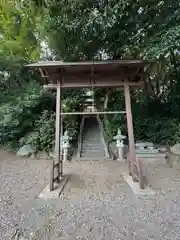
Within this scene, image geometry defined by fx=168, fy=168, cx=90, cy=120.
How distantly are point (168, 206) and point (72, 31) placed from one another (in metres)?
4.86

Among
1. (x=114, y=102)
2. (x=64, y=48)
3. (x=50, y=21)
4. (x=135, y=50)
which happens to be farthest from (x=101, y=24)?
(x=114, y=102)

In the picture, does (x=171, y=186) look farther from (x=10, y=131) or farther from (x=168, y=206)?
(x=10, y=131)

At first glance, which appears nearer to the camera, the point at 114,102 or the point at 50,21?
the point at 50,21

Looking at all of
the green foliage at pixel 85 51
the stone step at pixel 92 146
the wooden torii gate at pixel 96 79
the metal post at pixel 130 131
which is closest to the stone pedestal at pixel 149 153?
the green foliage at pixel 85 51

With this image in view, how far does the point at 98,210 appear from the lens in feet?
9.49

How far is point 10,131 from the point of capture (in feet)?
23.0

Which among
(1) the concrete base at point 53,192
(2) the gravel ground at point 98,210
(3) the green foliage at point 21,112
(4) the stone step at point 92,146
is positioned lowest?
(2) the gravel ground at point 98,210

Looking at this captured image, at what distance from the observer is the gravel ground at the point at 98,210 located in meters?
2.26

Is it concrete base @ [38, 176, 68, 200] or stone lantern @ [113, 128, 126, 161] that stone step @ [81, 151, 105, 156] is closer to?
stone lantern @ [113, 128, 126, 161]

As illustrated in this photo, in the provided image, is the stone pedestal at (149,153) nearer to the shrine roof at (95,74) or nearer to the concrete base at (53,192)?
the shrine roof at (95,74)

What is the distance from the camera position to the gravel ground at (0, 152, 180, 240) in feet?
7.41

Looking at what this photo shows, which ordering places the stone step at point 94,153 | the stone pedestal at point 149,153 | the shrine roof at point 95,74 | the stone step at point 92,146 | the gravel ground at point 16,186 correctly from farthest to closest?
the stone step at point 92,146 < the stone step at point 94,153 < the stone pedestal at point 149,153 < the shrine roof at point 95,74 < the gravel ground at point 16,186

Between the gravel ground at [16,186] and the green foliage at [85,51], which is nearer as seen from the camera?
the gravel ground at [16,186]

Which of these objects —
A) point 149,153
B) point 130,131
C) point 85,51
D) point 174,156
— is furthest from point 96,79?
point 174,156
